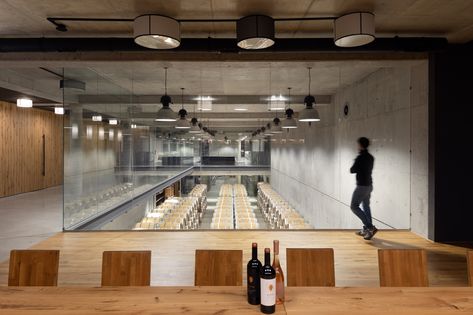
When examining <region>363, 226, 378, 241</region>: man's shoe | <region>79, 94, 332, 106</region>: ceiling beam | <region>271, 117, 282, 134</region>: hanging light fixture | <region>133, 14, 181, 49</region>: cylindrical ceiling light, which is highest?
<region>79, 94, 332, 106</region>: ceiling beam

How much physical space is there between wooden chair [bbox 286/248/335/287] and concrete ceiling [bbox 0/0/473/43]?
2356 millimetres

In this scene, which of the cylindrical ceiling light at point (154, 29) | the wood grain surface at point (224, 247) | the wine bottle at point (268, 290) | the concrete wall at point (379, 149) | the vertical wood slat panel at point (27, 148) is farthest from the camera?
the vertical wood slat panel at point (27, 148)

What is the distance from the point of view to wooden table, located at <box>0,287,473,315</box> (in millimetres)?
1432

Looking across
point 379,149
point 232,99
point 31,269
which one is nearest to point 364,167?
point 379,149

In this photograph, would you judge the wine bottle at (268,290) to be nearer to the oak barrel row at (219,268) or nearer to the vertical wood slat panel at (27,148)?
the oak barrel row at (219,268)

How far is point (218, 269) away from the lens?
2.03m

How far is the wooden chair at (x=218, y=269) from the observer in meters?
2.02

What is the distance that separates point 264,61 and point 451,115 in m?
2.56

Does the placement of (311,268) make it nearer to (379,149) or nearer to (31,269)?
(31,269)

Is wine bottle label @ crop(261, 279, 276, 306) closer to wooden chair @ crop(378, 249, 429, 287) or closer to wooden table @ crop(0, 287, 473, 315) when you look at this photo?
wooden table @ crop(0, 287, 473, 315)

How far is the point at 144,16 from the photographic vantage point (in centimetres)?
312

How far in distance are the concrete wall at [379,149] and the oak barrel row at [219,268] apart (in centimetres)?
292

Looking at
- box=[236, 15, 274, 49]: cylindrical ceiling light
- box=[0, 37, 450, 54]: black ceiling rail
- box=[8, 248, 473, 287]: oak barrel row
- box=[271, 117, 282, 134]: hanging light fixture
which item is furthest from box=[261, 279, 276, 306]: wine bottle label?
box=[271, 117, 282, 134]: hanging light fixture

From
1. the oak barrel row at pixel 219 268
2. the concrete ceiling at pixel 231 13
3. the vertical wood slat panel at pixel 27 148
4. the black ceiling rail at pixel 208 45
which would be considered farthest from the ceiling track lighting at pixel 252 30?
the vertical wood slat panel at pixel 27 148
